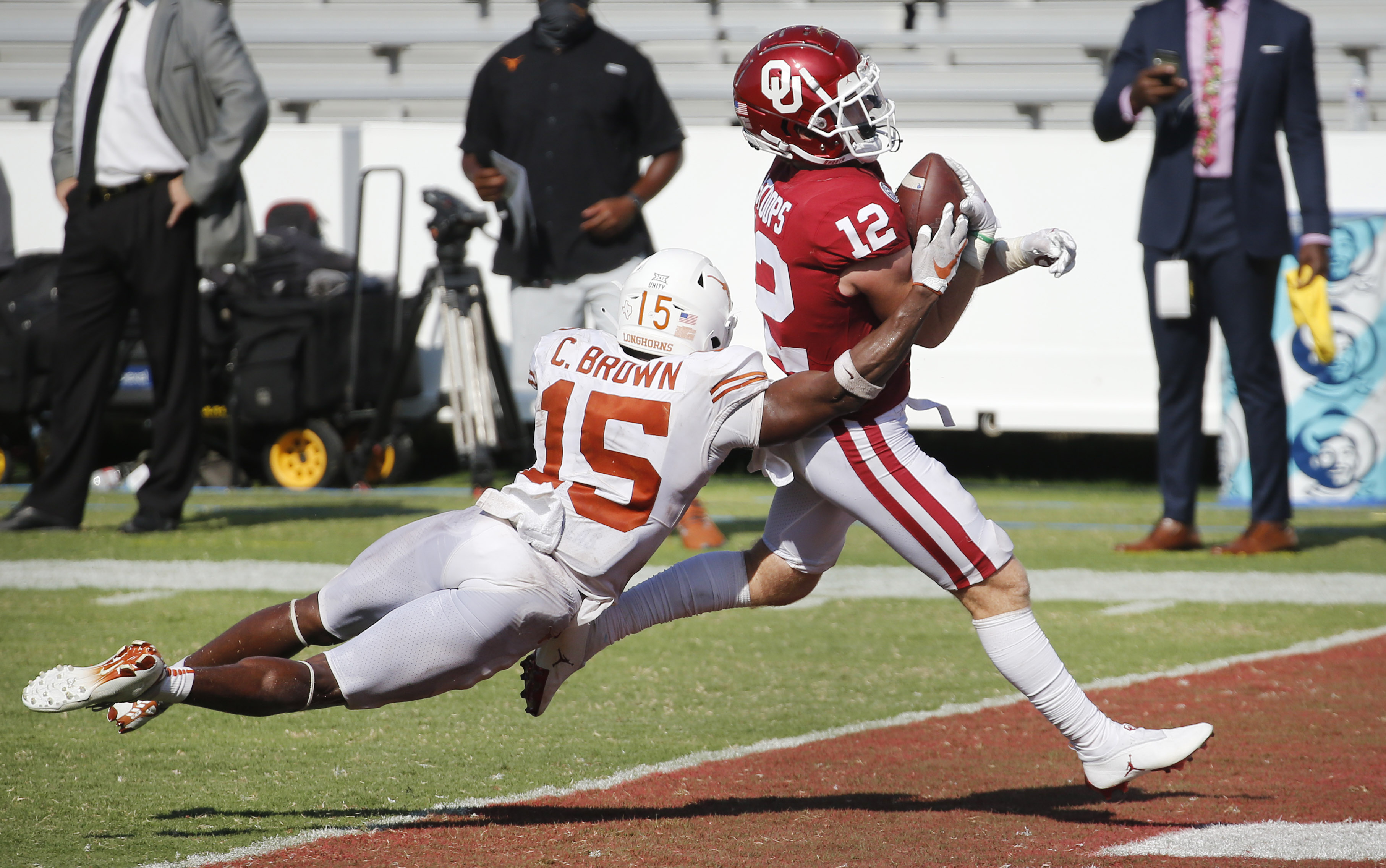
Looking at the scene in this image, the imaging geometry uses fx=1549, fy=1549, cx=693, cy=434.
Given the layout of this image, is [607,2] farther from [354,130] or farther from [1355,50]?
[1355,50]

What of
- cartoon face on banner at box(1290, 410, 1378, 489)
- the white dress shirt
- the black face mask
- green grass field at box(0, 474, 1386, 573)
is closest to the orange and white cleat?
green grass field at box(0, 474, 1386, 573)

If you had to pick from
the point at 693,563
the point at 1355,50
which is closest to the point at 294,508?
the point at 693,563

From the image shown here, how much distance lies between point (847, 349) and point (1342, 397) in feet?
19.7

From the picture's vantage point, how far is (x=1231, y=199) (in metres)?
6.24

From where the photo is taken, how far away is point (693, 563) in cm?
343

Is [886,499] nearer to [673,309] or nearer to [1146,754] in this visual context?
[673,309]

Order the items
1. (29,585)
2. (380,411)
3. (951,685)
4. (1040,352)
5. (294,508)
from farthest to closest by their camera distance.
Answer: (1040,352)
(380,411)
(294,508)
(29,585)
(951,685)

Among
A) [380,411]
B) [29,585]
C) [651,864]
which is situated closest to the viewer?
[651,864]

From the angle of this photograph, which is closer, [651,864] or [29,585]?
[651,864]

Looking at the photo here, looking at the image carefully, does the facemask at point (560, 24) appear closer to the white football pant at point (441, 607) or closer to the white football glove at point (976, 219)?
the white football glove at point (976, 219)

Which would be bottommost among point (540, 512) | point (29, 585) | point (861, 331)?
point (29, 585)

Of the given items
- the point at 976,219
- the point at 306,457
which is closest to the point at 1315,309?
the point at 976,219

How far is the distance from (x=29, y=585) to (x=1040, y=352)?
19.4 ft

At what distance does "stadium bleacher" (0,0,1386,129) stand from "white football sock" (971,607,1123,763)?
27.8 feet
